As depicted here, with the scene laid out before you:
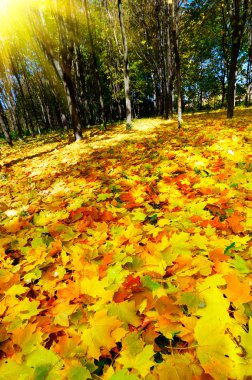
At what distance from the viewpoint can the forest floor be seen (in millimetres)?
1021

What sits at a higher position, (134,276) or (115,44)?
(115,44)

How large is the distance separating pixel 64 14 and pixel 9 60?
10363mm

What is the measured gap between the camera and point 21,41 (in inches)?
647

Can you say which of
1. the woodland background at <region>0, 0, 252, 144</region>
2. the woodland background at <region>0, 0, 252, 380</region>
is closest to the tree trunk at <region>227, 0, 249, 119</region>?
the woodland background at <region>0, 0, 252, 144</region>

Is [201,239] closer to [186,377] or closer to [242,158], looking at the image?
[186,377]

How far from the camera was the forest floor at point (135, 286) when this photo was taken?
1.02m

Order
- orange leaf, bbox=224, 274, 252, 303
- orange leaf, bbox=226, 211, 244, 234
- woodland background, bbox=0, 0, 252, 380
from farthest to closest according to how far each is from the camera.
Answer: orange leaf, bbox=226, 211, 244, 234 < orange leaf, bbox=224, 274, 252, 303 < woodland background, bbox=0, 0, 252, 380

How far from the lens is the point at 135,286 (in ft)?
4.53

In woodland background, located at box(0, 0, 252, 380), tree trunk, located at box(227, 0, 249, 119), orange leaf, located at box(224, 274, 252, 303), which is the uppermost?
tree trunk, located at box(227, 0, 249, 119)

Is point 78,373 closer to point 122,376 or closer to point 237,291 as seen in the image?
point 122,376

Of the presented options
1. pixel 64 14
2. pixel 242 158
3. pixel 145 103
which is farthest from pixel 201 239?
pixel 145 103

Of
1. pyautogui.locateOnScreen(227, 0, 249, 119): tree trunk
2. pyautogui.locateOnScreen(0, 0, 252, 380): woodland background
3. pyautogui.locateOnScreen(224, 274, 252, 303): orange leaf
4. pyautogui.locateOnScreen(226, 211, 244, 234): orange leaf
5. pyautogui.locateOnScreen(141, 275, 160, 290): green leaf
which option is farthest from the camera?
pyautogui.locateOnScreen(227, 0, 249, 119): tree trunk

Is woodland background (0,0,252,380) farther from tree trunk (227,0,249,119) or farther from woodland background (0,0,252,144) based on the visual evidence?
tree trunk (227,0,249,119)

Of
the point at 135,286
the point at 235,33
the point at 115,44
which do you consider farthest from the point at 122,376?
the point at 115,44
